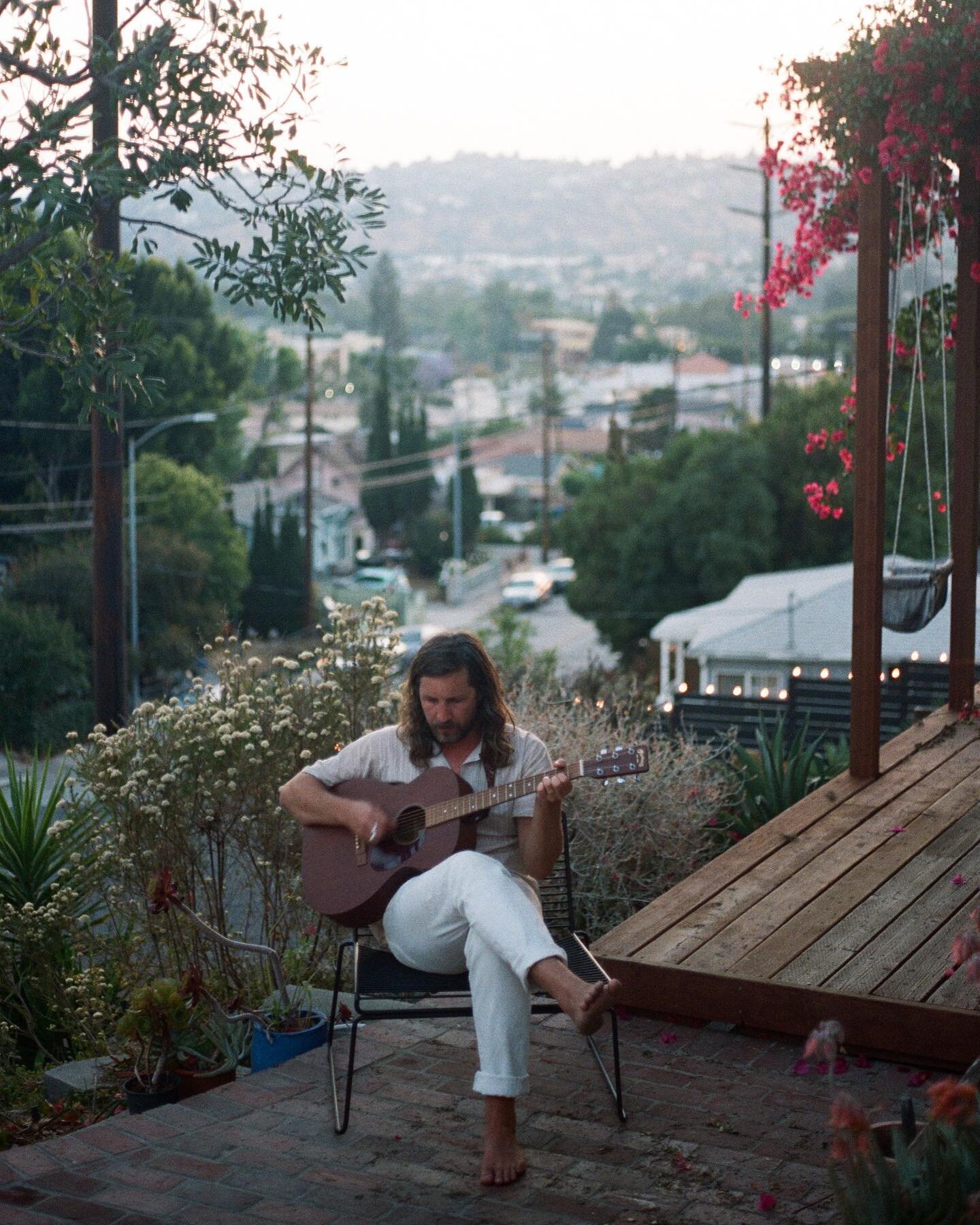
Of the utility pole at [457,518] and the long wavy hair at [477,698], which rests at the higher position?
the long wavy hair at [477,698]

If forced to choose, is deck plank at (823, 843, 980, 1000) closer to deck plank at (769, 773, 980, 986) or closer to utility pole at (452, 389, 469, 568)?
deck plank at (769, 773, 980, 986)

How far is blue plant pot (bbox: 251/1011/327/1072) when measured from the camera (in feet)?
11.3

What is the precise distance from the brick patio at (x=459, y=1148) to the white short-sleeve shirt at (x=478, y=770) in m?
0.53

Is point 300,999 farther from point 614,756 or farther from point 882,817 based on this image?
point 882,817

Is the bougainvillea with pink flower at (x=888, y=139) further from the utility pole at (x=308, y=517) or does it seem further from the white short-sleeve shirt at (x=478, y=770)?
the utility pole at (x=308, y=517)

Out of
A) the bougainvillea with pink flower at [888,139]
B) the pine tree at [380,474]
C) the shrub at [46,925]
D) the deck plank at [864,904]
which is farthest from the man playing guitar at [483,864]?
the pine tree at [380,474]

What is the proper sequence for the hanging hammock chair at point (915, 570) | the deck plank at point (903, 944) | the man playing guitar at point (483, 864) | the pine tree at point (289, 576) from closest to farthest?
1. the man playing guitar at point (483, 864)
2. the deck plank at point (903, 944)
3. the hanging hammock chair at point (915, 570)
4. the pine tree at point (289, 576)

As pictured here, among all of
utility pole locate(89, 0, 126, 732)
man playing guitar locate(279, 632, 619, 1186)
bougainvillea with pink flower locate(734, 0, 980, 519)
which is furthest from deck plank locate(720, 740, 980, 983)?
utility pole locate(89, 0, 126, 732)

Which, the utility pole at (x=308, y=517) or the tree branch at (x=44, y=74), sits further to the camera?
the utility pole at (x=308, y=517)

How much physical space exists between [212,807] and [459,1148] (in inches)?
70.5

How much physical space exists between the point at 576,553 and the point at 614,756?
29.4m

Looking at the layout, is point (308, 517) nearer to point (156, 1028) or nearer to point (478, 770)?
point (156, 1028)

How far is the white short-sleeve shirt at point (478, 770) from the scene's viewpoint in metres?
3.15

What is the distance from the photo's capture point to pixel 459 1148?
2.89 meters
